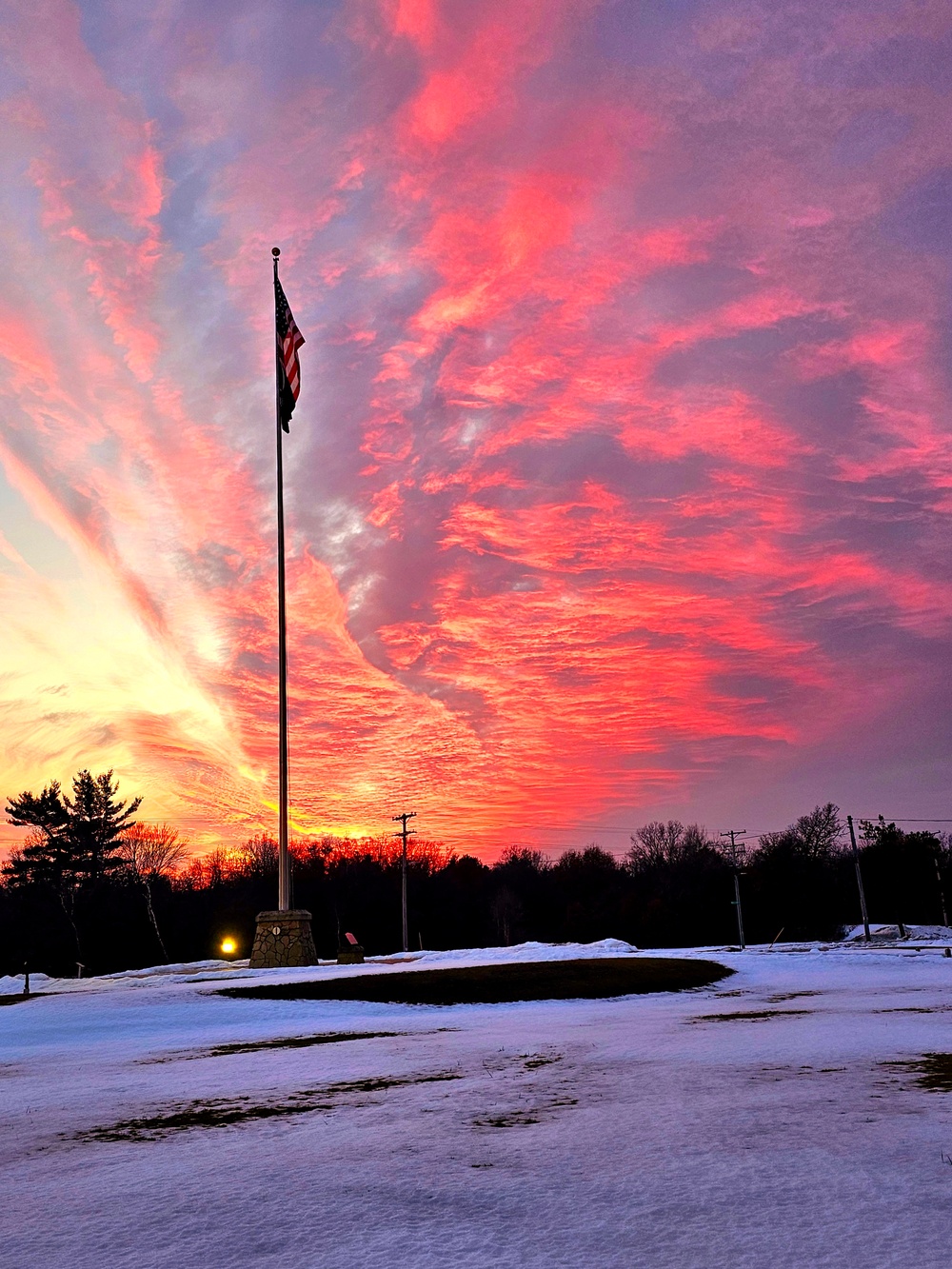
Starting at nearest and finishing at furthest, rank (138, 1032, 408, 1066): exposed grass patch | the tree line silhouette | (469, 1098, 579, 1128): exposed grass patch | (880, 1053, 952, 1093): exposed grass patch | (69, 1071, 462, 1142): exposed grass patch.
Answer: (469, 1098, 579, 1128): exposed grass patch, (69, 1071, 462, 1142): exposed grass patch, (880, 1053, 952, 1093): exposed grass patch, (138, 1032, 408, 1066): exposed grass patch, the tree line silhouette

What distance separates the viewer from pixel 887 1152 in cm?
591

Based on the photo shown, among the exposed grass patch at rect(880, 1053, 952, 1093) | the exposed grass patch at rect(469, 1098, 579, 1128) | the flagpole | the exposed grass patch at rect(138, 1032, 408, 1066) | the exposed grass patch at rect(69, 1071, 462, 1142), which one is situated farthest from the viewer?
the flagpole

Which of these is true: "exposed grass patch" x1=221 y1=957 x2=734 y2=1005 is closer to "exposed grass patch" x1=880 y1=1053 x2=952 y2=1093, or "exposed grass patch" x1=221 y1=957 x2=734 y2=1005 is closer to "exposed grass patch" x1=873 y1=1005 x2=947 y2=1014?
"exposed grass patch" x1=873 y1=1005 x2=947 y2=1014

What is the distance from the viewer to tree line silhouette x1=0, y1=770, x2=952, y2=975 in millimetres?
70438

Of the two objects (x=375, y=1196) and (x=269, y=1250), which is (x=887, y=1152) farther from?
(x=269, y=1250)

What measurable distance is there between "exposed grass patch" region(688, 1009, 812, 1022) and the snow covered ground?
1.19 metres

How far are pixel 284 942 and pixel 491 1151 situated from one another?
25949 mm

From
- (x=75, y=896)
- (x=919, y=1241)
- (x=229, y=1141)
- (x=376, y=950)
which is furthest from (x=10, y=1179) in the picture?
(x=376, y=950)

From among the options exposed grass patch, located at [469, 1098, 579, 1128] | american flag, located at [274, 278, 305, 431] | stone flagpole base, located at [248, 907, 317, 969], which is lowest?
exposed grass patch, located at [469, 1098, 579, 1128]

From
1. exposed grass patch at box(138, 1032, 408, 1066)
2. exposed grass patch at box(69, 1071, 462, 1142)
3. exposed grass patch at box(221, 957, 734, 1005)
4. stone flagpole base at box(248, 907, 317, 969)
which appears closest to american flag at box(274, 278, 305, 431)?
stone flagpole base at box(248, 907, 317, 969)

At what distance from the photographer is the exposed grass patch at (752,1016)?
15.6m

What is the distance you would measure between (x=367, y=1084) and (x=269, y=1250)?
5.49 m

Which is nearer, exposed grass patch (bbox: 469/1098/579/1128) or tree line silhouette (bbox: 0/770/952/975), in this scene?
exposed grass patch (bbox: 469/1098/579/1128)

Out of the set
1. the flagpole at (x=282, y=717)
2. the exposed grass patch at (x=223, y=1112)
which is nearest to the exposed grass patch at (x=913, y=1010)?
the exposed grass patch at (x=223, y=1112)
